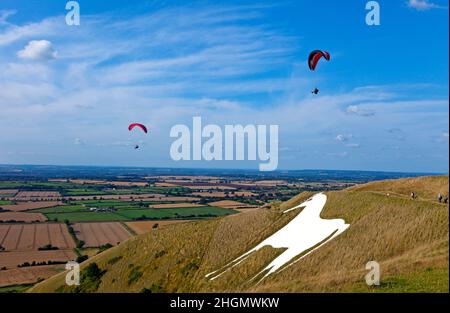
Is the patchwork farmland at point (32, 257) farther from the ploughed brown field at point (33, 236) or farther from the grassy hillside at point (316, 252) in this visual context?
the grassy hillside at point (316, 252)

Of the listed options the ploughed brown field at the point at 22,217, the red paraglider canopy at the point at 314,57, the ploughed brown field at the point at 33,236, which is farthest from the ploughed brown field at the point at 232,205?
the red paraglider canopy at the point at 314,57

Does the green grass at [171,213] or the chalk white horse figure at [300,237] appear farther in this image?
the green grass at [171,213]

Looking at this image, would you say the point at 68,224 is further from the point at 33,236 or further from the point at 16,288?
Result: the point at 16,288

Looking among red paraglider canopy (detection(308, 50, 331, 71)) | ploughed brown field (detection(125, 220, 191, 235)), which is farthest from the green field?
red paraglider canopy (detection(308, 50, 331, 71))

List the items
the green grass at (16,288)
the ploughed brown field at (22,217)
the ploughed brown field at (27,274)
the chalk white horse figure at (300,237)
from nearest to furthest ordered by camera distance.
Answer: the chalk white horse figure at (300,237), the green grass at (16,288), the ploughed brown field at (27,274), the ploughed brown field at (22,217)
